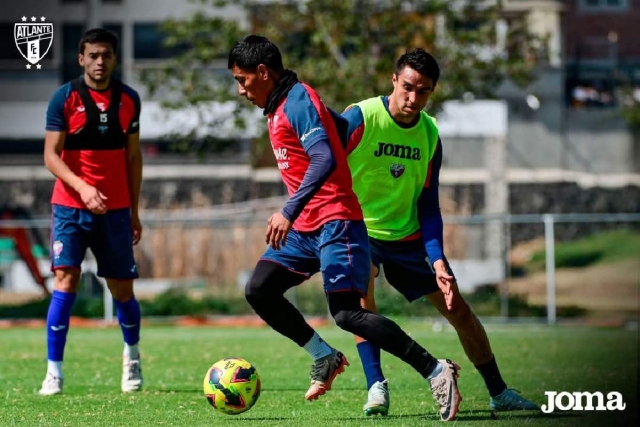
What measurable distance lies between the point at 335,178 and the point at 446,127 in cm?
3035

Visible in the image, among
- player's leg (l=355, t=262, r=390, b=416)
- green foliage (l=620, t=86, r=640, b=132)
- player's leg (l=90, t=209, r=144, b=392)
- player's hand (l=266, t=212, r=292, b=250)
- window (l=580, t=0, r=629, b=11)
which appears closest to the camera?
player's hand (l=266, t=212, r=292, b=250)

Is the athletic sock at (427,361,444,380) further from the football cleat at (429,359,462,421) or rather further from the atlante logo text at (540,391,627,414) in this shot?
the atlante logo text at (540,391,627,414)

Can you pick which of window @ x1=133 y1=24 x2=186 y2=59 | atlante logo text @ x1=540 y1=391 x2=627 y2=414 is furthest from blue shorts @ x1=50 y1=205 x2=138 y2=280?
window @ x1=133 y1=24 x2=186 y2=59

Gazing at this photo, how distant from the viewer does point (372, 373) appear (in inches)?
317

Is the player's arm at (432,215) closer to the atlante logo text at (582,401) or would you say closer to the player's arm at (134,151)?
the atlante logo text at (582,401)

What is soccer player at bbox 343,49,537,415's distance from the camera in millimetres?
7953

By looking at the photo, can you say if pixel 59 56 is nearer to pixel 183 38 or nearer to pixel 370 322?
pixel 183 38

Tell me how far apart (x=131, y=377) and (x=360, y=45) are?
1579cm

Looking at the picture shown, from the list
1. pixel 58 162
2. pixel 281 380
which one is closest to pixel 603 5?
pixel 281 380

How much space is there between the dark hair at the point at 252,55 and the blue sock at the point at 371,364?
6.14 feet

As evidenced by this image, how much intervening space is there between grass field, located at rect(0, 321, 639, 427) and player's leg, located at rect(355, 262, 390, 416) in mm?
110

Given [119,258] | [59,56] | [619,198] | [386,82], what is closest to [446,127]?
[619,198]

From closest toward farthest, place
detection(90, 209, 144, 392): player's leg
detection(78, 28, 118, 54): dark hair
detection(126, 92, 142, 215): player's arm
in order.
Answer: detection(78, 28, 118, 54): dark hair → detection(90, 209, 144, 392): player's leg → detection(126, 92, 142, 215): player's arm

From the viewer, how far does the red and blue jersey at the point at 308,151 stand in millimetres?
7324
